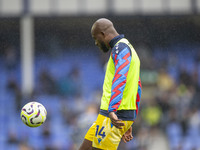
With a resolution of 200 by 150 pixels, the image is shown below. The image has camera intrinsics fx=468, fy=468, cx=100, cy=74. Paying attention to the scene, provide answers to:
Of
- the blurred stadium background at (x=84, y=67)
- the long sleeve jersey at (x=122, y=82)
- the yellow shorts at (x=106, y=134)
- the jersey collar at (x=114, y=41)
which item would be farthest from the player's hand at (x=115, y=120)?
the blurred stadium background at (x=84, y=67)

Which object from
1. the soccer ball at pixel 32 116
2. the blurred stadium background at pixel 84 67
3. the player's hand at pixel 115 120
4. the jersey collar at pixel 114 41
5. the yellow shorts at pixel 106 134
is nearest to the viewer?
the player's hand at pixel 115 120

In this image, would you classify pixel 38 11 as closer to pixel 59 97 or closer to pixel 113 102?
pixel 59 97

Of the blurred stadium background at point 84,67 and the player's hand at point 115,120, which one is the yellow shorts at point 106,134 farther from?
the blurred stadium background at point 84,67

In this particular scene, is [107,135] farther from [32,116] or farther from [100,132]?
[32,116]

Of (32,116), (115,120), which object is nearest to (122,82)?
(115,120)

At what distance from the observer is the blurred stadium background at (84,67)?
13773 mm

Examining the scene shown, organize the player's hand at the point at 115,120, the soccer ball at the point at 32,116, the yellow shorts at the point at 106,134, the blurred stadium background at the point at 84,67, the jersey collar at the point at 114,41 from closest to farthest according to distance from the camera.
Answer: the player's hand at the point at 115,120 < the yellow shorts at the point at 106,134 < the jersey collar at the point at 114,41 < the soccer ball at the point at 32,116 < the blurred stadium background at the point at 84,67

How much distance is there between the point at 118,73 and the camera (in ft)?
17.0

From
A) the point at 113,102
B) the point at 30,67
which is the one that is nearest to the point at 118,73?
the point at 113,102

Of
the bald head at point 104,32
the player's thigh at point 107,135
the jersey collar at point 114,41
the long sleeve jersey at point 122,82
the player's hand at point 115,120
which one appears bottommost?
the player's thigh at point 107,135

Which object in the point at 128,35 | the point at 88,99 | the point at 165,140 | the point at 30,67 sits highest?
the point at 128,35

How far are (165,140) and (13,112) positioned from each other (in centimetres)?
482

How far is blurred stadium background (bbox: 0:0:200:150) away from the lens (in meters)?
13.8

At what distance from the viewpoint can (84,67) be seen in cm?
1700
